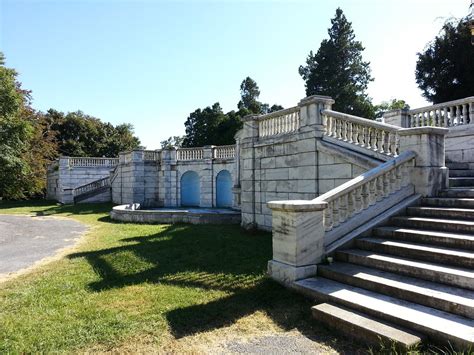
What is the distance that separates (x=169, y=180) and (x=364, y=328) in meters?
21.2

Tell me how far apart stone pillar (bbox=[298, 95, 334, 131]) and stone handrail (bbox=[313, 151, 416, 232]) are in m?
2.74

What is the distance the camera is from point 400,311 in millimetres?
3920

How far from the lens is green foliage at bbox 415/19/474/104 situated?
2198cm

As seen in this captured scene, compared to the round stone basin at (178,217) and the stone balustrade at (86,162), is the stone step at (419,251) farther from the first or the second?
the stone balustrade at (86,162)

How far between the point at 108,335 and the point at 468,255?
4.73 meters

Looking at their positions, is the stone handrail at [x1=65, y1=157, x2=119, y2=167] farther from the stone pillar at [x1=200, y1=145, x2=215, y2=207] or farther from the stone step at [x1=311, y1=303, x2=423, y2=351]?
the stone step at [x1=311, y1=303, x2=423, y2=351]

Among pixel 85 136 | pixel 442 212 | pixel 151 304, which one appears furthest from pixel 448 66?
pixel 85 136

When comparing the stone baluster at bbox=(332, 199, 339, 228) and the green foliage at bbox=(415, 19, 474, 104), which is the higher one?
the green foliage at bbox=(415, 19, 474, 104)

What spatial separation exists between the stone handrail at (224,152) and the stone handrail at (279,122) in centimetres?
1042

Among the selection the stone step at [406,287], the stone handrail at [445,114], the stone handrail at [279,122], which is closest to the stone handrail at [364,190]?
the stone step at [406,287]

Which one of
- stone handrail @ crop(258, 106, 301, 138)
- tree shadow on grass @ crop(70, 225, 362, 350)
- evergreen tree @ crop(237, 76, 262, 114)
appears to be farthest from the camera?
evergreen tree @ crop(237, 76, 262, 114)

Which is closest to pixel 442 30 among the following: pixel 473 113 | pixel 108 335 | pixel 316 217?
pixel 473 113

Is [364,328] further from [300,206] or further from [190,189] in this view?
[190,189]

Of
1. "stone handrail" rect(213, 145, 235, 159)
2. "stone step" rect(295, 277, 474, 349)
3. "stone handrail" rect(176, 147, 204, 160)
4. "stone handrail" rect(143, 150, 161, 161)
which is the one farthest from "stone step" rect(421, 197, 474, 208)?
"stone handrail" rect(143, 150, 161, 161)
